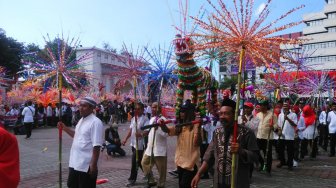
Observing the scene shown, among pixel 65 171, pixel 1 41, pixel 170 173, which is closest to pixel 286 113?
pixel 170 173

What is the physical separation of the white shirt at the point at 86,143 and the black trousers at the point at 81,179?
0.08m

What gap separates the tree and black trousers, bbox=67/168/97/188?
1315 inches

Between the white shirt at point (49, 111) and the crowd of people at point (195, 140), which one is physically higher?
the crowd of people at point (195, 140)

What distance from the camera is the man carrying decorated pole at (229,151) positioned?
4.20 m

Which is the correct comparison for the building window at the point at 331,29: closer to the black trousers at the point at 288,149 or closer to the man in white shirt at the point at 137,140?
the black trousers at the point at 288,149

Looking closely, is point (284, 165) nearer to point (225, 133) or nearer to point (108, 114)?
point (225, 133)

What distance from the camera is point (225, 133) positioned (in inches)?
173

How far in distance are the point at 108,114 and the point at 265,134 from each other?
23015 mm

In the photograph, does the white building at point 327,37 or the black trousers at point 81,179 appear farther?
the white building at point 327,37

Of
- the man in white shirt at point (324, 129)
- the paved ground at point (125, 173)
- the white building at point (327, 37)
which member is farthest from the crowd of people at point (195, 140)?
the white building at point (327, 37)

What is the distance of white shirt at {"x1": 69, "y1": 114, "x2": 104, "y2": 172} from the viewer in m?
5.29

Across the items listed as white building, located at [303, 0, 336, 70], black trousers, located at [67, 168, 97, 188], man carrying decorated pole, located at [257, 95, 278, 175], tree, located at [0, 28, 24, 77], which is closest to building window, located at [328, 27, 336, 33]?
white building, located at [303, 0, 336, 70]

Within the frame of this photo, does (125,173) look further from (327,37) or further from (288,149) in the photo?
(327,37)

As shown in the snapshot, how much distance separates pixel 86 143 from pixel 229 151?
214cm
